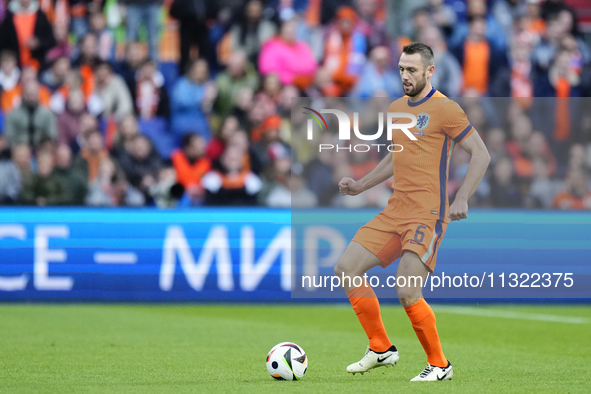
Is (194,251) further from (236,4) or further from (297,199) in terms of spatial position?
(236,4)

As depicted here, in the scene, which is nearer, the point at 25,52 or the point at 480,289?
the point at 480,289

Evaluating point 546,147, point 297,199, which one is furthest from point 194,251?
point 546,147

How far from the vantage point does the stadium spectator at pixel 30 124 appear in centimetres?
1254

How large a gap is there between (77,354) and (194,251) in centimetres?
400

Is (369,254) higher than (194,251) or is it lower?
higher

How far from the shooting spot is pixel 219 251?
11.0 meters

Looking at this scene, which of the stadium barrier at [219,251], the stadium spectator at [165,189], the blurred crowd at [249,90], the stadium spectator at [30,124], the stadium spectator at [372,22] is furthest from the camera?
the stadium spectator at [372,22]

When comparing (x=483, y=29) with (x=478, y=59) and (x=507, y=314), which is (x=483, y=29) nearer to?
(x=478, y=59)

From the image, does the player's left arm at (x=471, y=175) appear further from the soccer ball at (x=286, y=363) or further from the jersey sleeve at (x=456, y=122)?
the soccer ball at (x=286, y=363)

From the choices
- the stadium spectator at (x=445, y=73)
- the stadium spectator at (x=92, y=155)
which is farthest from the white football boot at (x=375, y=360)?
the stadium spectator at (x=445, y=73)

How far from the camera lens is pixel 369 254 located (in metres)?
5.75

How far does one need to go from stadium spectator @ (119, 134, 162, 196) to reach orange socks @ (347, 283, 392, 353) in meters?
6.76

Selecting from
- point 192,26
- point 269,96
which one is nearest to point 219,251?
point 269,96

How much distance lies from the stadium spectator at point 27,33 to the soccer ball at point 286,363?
9183 millimetres
